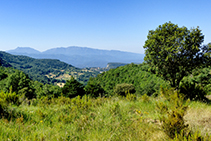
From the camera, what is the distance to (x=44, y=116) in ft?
12.8

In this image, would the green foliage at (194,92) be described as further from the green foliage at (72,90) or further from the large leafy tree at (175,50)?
the green foliage at (72,90)

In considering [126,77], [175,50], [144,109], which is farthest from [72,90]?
[126,77]

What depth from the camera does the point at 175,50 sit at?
7.45m

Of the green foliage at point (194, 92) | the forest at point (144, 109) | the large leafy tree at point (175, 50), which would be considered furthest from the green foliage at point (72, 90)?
the green foliage at point (194, 92)

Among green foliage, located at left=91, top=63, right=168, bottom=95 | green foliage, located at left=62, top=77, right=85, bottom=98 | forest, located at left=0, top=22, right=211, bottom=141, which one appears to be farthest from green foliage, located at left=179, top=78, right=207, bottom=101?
green foliage, located at left=91, top=63, right=168, bottom=95

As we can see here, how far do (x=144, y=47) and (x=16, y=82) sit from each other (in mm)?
30196

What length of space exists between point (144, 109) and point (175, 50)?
15.7 feet

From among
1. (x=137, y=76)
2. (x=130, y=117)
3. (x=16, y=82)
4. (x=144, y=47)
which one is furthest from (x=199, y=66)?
(x=137, y=76)

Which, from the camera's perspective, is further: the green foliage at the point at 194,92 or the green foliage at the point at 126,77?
the green foliage at the point at 126,77

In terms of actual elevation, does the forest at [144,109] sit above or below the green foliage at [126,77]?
above

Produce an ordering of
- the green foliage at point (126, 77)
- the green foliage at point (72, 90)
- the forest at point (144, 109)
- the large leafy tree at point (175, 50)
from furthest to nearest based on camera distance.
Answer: the green foliage at point (126, 77) < the green foliage at point (72, 90) < the large leafy tree at point (175, 50) < the forest at point (144, 109)

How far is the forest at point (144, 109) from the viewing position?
2619 mm

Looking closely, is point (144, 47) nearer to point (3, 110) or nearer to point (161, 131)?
point (161, 131)

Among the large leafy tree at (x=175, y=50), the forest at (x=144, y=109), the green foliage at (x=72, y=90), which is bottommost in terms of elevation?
the green foliage at (x=72, y=90)
